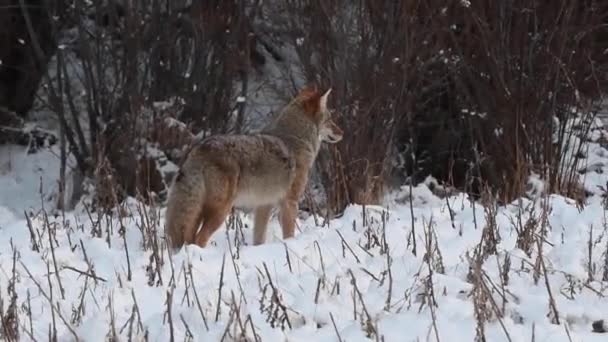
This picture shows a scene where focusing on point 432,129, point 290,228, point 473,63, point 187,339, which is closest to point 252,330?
point 187,339

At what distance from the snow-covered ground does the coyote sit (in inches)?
19.6

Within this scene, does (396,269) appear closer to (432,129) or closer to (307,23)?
(307,23)

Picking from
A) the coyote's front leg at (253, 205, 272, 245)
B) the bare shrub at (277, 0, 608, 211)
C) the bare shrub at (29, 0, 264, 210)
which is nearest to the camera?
the coyote's front leg at (253, 205, 272, 245)

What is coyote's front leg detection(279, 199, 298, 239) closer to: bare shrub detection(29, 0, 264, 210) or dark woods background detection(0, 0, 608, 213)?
dark woods background detection(0, 0, 608, 213)

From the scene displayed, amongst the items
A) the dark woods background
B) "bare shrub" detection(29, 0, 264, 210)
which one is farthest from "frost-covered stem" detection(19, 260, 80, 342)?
"bare shrub" detection(29, 0, 264, 210)

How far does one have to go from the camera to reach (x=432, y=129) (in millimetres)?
15492

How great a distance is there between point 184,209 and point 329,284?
7.65 ft

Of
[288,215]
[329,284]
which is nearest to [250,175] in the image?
[288,215]

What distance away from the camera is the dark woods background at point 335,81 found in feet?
42.1

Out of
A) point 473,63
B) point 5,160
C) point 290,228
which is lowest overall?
point 5,160

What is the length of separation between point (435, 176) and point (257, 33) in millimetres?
3295

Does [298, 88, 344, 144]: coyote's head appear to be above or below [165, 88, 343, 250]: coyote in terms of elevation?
above

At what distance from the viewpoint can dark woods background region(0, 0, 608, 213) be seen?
1282 centimetres

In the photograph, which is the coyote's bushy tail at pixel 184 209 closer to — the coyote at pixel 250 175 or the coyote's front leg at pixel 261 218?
the coyote at pixel 250 175
